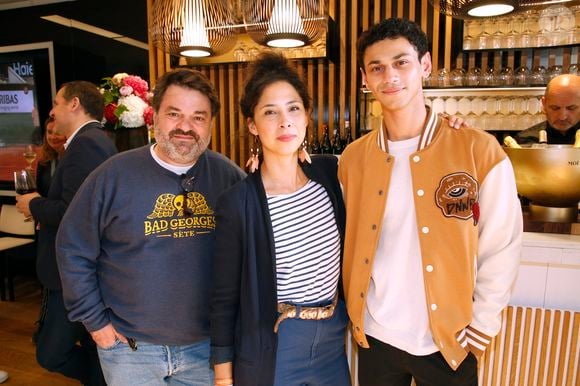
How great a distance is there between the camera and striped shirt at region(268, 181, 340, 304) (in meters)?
1.43

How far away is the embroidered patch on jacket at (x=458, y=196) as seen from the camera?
1.33 meters

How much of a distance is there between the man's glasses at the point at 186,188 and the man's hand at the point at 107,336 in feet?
1.74

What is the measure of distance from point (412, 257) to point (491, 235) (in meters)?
0.25

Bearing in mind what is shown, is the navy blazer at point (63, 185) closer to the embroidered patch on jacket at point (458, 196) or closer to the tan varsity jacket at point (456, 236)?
the tan varsity jacket at point (456, 236)

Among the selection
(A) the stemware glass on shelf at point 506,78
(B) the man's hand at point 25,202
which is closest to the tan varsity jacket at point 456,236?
(B) the man's hand at point 25,202

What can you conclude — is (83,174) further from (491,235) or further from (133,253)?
(491,235)

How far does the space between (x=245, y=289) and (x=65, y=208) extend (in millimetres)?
1205

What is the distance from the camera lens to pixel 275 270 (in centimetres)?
141

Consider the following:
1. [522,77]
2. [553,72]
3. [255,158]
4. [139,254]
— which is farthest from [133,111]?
[553,72]

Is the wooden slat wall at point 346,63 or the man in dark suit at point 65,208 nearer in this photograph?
the man in dark suit at point 65,208

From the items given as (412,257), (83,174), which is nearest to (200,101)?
(83,174)

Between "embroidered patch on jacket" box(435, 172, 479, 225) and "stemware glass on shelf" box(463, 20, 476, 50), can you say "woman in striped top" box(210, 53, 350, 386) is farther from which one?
"stemware glass on shelf" box(463, 20, 476, 50)

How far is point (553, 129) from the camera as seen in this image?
9.93 feet

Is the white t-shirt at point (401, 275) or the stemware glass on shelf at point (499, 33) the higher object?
the stemware glass on shelf at point (499, 33)
